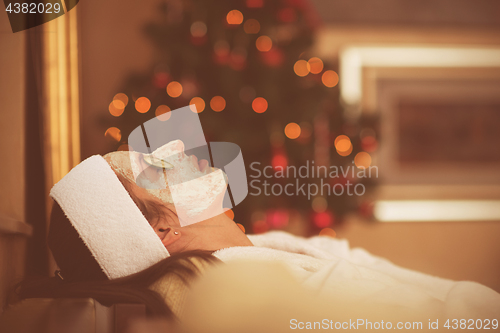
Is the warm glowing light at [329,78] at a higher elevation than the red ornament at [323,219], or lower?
higher

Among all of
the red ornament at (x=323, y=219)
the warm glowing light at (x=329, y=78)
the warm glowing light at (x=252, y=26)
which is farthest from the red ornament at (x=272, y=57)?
the red ornament at (x=323, y=219)

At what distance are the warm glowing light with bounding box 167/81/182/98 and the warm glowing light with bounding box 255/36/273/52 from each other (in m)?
0.39

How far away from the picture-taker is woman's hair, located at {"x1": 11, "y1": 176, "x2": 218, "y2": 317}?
1.68ft

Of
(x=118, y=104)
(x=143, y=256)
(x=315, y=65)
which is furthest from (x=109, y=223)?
(x=315, y=65)

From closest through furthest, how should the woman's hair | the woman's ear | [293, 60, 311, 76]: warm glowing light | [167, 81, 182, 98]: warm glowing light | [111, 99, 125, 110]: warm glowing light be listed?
the woman's hair → the woman's ear → [111, 99, 125, 110]: warm glowing light → [167, 81, 182, 98]: warm glowing light → [293, 60, 311, 76]: warm glowing light

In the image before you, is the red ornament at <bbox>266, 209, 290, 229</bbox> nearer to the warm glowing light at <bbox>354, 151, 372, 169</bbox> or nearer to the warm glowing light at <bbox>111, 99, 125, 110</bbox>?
the warm glowing light at <bbox>354, 151, 372, 169</bbox>

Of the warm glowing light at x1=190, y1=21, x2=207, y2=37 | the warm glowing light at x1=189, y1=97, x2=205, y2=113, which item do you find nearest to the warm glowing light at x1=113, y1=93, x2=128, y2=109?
the warm glowing light at x1=189, y1=97, x2=205, y2=113

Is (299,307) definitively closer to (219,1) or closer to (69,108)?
(69,108)

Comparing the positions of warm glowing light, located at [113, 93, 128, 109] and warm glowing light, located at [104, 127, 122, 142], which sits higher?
warm glowing light, located at [113, 93, 128, 109]

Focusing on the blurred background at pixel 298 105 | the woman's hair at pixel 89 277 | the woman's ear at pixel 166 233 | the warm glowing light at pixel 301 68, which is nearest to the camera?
the woman's hair at pixel 89 277

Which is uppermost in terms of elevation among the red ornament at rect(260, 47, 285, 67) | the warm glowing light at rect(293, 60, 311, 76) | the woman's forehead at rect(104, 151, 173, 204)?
the red ornament at rect(260, 47, 285, 67)

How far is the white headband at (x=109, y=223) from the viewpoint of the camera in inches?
22.5

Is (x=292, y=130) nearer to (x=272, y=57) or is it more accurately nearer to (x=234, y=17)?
(x=272, y=57)

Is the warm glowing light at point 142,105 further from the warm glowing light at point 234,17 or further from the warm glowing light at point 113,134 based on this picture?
the warm glowing light at point 234,17
